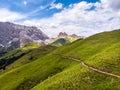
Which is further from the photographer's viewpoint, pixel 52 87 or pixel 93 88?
pixel 52 87

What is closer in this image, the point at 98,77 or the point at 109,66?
the point at 98,77

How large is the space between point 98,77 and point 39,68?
236 feet

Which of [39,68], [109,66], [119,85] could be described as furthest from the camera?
[39,68]

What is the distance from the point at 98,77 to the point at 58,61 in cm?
6983

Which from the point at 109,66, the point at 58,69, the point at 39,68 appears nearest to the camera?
the point at 109,66

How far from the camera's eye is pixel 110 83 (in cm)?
8119

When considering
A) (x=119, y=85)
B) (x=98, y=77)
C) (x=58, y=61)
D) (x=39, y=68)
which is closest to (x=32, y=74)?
(x=39, y=68)

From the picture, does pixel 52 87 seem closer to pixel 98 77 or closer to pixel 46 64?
pixel 98 77

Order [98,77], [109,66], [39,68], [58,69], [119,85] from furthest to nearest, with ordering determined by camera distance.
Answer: [39,68], [58,69], [109,66], [98,77], [119,85]

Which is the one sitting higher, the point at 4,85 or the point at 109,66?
the point at 109,66

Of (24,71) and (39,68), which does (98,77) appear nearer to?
(39,68)

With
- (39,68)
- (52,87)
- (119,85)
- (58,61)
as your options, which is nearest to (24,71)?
(39,68)

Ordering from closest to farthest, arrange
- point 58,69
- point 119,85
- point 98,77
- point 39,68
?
point 119,85 → point 98,77 → point 58,69 → point 39,68

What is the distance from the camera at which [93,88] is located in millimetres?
81625
